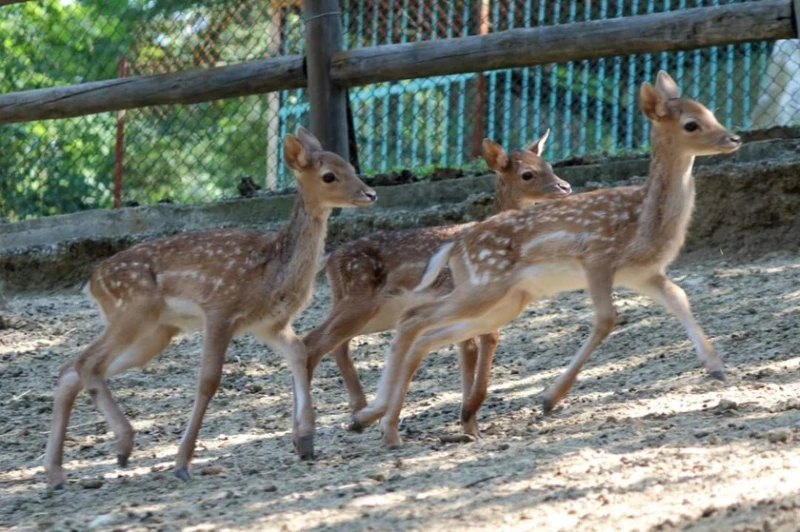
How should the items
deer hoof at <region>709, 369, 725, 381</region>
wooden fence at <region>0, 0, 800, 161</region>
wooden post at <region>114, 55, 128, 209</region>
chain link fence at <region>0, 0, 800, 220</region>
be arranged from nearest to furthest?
1. deer hoof at <region>709, 369, 725, 381</region>
2. wooden fence at <region>0, 0, 800, 161</region>
3. chain link fence at <region>0, 0, 800, 220</region>
4. wooden post at <region>114, 55, 128, 209</region>

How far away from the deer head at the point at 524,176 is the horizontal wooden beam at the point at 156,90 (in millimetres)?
2578

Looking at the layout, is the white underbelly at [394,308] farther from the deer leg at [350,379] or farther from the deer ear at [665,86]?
the deer ear at [665,86]

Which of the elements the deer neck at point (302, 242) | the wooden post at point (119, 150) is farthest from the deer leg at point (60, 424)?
the wooden post at point (119, 150)

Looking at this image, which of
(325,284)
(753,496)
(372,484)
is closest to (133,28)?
(325,284)

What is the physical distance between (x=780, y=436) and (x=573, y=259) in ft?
6.33

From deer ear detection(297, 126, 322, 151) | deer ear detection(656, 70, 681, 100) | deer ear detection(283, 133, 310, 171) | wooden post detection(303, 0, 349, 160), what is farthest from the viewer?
wooden post detection(303, 0, 349, 160)

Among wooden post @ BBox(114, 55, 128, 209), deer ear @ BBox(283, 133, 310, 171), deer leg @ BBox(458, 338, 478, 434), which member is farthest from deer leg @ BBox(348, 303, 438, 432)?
wooden post @ BBox(114, 55, 128, 209)

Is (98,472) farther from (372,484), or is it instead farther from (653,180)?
(653,180)

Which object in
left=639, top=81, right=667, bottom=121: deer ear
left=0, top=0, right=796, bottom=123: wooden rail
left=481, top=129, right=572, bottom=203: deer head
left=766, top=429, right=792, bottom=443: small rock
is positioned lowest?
left=766, top=429, right=792, bottom=443: small rock

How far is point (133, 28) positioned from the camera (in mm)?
11945

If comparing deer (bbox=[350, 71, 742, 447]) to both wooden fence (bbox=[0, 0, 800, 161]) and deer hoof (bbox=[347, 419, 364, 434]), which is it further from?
wooden fence (bbox=[0, 0, 800, 161])

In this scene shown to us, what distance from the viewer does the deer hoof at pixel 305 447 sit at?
5887 mm

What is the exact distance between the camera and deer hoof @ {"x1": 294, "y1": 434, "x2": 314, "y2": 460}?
589 cm

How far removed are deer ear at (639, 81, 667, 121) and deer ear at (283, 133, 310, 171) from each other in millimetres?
1793
